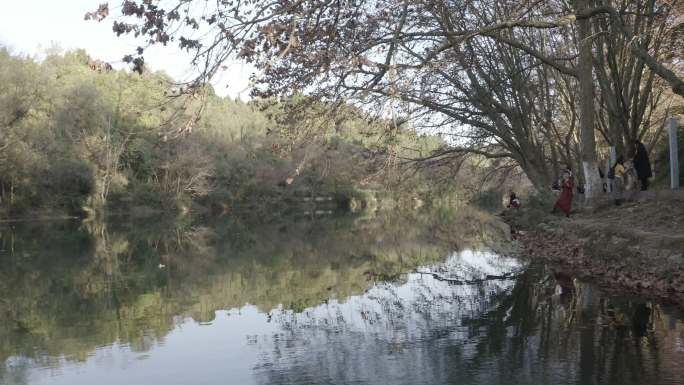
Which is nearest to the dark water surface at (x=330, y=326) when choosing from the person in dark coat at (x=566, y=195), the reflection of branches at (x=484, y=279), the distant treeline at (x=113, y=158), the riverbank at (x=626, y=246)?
the reflection of branches at (x=484, y=279)

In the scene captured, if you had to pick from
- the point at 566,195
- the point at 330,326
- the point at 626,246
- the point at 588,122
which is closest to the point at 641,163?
the point at 588,122

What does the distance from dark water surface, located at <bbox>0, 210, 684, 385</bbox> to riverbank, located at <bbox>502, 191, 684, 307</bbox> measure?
31.8 inches

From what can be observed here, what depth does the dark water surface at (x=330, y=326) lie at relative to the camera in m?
7.20

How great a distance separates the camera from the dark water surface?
720 cm

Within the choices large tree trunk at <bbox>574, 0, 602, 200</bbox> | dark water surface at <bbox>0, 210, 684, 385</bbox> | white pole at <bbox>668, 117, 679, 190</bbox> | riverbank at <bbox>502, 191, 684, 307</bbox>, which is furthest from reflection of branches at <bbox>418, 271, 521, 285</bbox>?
white pole at <bbox>668, 117, 679, 190</bbox>

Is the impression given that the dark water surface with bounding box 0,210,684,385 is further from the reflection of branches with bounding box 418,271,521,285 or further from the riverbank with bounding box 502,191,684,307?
the riverbank with bounding box 502,191,684,307

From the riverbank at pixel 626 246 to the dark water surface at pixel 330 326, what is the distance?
808 mm

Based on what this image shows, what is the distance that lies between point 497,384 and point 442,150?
22256 mm

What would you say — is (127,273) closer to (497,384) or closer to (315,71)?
(315,71)

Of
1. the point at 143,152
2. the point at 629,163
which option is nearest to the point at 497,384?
the point at 629,163

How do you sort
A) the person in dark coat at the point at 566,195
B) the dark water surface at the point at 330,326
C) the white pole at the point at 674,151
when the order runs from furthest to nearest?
Result: the person in dark coat at the point at 566,195
the white pole at the point at 674,151
the dark water surface at the point at 330,326

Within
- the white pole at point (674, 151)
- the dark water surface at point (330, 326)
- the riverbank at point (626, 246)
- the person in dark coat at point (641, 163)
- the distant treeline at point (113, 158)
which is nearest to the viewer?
the dark water surface at point (330, 326)

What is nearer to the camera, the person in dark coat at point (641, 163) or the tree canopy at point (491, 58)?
the tree canopy at point (491, 58)

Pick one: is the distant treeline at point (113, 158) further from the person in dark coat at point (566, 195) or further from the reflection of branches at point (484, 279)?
the reflection of branches at point (484, 279)
